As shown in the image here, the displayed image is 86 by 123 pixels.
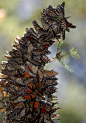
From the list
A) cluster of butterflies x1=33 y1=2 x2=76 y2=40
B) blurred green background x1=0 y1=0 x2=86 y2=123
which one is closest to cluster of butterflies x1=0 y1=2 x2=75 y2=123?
cluster of butterflies x1=33 y1=2 x2=76 y2=40

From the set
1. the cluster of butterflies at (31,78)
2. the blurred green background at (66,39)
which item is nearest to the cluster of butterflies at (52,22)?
the cluster of butterflies at (31,78)

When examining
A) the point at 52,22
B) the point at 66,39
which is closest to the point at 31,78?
the point at 52,22

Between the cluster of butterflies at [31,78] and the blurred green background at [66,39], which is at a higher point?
the blurred green background at [66,39]

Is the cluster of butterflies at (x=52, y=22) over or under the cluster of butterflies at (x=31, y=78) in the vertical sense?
over

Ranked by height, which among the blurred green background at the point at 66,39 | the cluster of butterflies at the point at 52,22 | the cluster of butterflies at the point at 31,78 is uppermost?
the blurred green background at the point at 66,39

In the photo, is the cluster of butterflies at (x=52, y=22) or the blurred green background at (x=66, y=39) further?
the blurred green background at (x=66, y=39)

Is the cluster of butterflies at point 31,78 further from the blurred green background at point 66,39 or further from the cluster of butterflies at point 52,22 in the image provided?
the blurred green background at point 66,39

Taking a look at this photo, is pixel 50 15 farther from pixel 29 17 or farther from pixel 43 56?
pixel 29 17
